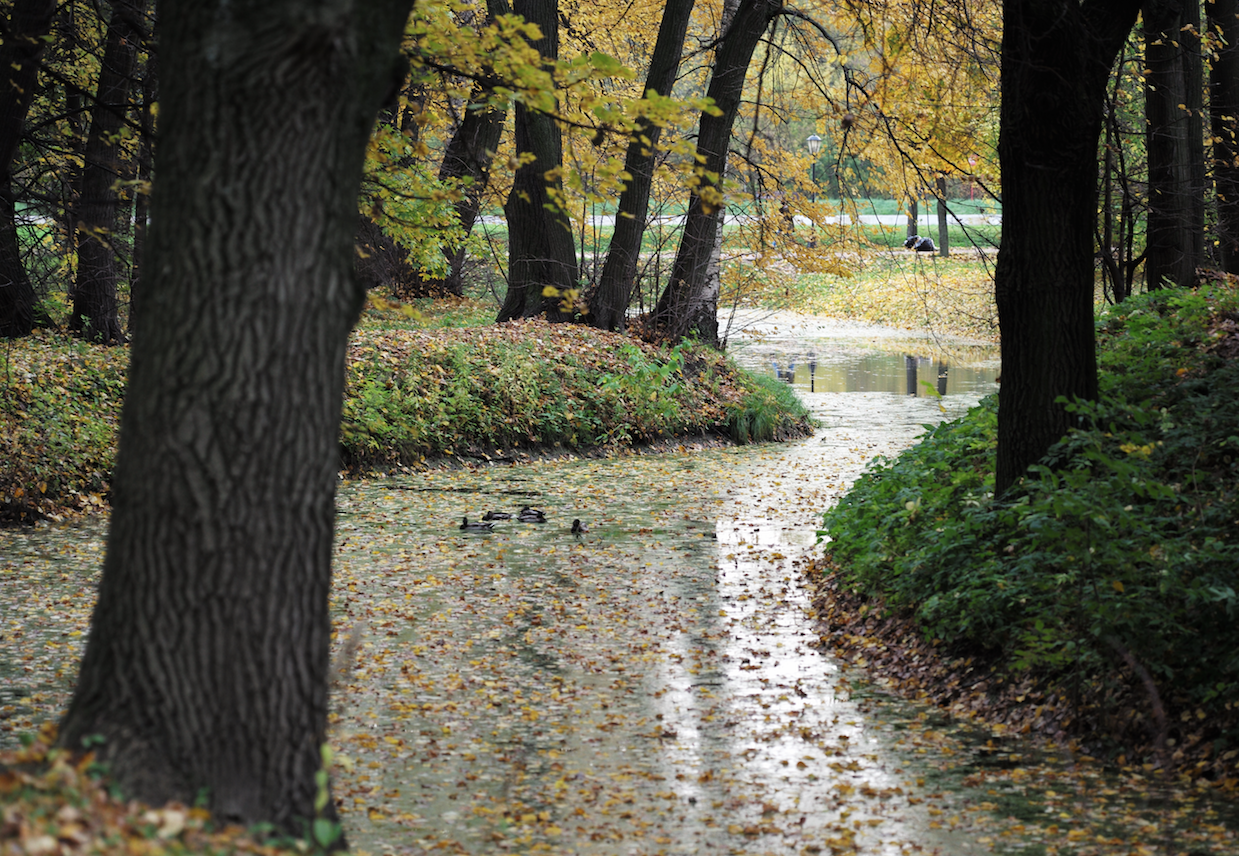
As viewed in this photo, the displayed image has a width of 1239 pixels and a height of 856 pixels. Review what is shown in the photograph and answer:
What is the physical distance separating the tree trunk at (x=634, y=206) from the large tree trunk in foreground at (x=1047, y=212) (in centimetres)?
994

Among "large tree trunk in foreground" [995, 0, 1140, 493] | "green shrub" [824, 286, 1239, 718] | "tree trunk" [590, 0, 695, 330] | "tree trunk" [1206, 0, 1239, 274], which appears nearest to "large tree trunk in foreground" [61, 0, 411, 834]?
"green shrub" [824, 286, 1239, 718]

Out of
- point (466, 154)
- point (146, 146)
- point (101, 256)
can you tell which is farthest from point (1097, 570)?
point (101, 256)

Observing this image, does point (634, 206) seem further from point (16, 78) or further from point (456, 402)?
point (16, 78)

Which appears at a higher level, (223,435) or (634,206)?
(634,206)

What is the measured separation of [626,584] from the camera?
9.26 metres

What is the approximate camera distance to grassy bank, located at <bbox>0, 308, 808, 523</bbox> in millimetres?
11367

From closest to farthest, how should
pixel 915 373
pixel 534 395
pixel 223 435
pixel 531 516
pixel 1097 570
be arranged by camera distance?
pixel 223 435, pixel 1097 570, pixel 531 516, pixel 534 395, pixel 915 373

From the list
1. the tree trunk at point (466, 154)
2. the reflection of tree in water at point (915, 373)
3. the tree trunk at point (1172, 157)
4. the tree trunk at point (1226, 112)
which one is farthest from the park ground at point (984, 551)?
the reflection of tree in water at point (915, 373)

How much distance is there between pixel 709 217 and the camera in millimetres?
17984

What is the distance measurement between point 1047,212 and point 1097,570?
2.34 meters

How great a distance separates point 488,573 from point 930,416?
13.0 m

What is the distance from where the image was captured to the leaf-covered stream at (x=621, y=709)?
475 centimetres

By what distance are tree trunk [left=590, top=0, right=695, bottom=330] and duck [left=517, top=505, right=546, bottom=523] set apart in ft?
22.0

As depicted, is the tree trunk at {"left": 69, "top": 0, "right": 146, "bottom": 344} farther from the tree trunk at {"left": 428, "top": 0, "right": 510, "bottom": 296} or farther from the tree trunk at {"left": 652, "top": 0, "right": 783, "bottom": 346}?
the tree trunk at {"left": 652, "top": 0, "right": 783, "bottom": 346}
